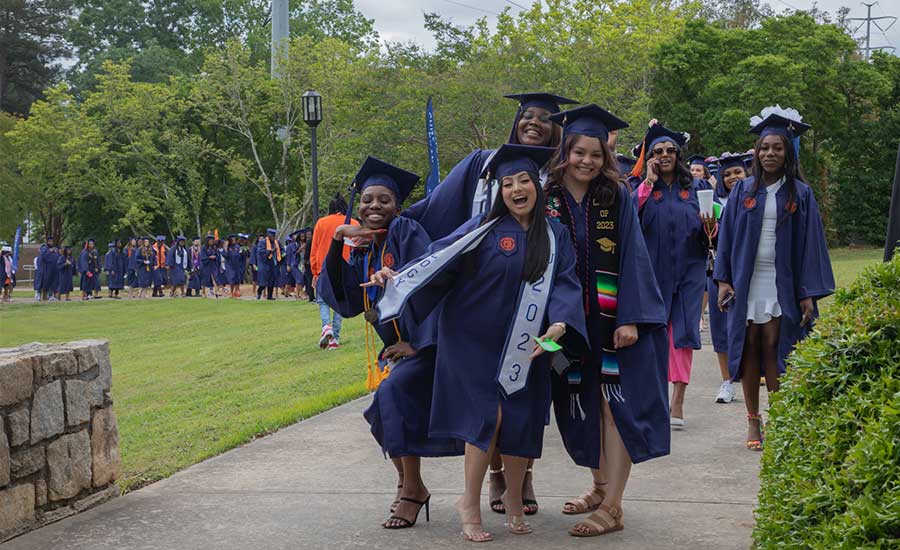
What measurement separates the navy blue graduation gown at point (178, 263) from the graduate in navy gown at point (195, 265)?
0.46 ft

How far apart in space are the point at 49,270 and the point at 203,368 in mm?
22218

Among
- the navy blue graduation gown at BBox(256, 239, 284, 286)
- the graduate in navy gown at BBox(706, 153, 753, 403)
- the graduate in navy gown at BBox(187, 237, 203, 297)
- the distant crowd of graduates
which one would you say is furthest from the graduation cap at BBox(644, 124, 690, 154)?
the graduate in navy gown at BBox(187, 237, 203, 297)

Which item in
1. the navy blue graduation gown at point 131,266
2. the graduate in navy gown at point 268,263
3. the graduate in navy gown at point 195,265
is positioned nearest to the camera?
the graduate in navy gown at point 268,263

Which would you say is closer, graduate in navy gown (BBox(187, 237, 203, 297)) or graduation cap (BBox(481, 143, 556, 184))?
graduation cap (BBox(481, 143, 556, 184))

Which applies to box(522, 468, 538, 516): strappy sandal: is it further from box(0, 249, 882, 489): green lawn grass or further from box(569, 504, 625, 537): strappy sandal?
box(0, 249, 882, 489): green lawn grass

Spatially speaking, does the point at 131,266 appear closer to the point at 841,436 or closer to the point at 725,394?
the point at 725,394

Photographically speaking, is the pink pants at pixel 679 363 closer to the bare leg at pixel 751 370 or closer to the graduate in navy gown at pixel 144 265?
the bare leg at pixel 751 370

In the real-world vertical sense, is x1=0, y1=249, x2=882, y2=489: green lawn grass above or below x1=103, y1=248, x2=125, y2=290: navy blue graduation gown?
below

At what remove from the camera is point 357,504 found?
5.66m

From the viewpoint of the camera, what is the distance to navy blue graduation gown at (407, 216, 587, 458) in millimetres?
4855

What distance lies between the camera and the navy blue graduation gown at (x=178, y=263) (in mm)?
35938

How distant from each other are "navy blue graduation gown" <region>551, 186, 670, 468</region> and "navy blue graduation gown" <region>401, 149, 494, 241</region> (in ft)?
2.26

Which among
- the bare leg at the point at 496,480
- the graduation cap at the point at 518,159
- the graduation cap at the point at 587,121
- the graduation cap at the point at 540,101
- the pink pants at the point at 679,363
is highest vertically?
the graduation cap at the point at 540,101

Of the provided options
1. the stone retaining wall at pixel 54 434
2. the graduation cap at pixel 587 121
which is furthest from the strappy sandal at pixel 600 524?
the stone retaining wall at pixel 54 434
